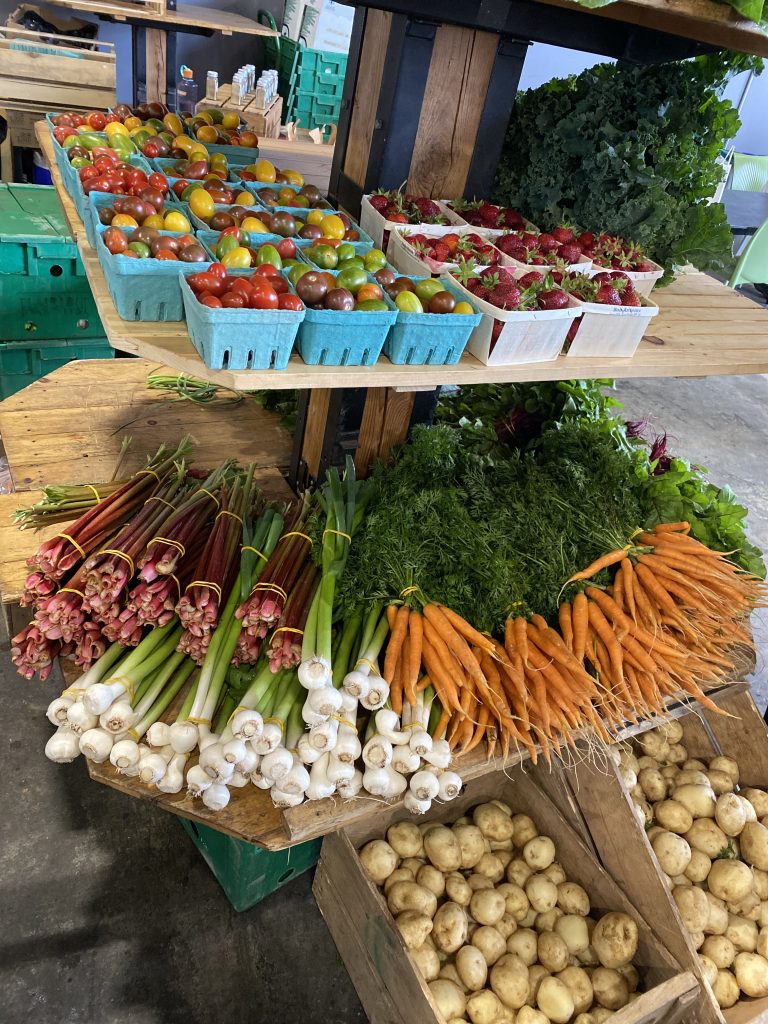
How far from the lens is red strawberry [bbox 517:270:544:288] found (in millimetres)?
1716

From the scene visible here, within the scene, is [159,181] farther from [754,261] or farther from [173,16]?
[754,261]

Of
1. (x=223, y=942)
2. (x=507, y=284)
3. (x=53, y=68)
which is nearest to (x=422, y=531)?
(x=507, y=284)

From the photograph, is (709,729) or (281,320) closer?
(281,320)

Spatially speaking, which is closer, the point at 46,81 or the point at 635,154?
the point at 635,154

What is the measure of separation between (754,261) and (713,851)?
4769 millimetres

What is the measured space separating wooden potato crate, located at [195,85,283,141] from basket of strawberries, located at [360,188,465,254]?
3847 mm

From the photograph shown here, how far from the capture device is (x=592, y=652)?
1854mm

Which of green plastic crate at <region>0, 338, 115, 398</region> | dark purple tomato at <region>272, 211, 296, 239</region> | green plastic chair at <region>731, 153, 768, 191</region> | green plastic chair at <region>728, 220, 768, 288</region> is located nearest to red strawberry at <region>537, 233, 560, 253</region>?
dark purple tomato at <region>272, 211, 296, 239</region>

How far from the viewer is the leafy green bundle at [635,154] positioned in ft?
6.67

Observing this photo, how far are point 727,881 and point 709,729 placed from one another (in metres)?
0.47

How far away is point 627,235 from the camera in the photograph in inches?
83.4

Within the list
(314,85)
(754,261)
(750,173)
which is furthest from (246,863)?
(750,173)

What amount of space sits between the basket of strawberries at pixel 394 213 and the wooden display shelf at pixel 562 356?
42cm

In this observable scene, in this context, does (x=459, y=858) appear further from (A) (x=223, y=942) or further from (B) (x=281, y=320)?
(B) (x=281, y=320)
